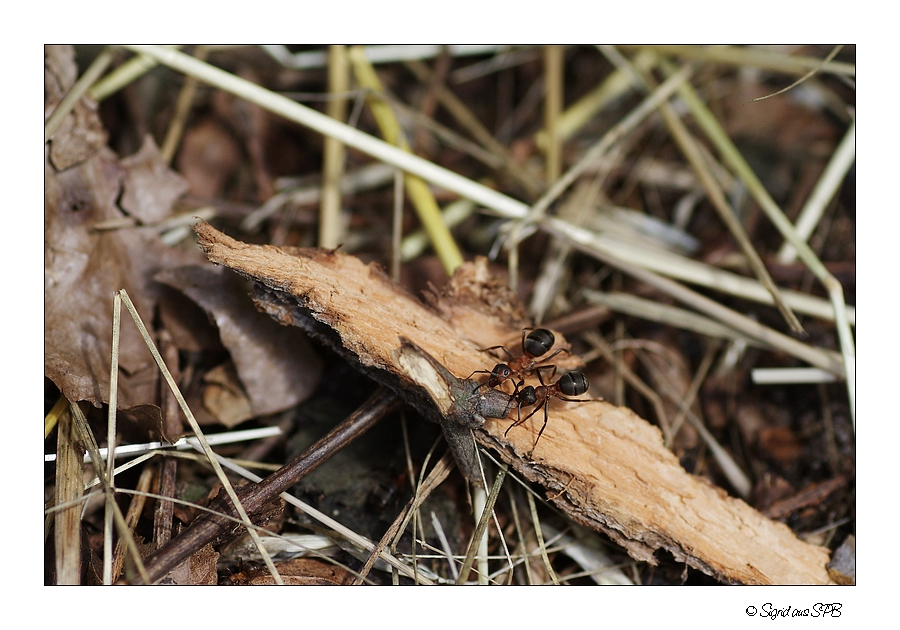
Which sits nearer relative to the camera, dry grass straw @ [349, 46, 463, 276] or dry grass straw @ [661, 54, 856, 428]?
dry grass straw @ [661, 54, 856, 428]

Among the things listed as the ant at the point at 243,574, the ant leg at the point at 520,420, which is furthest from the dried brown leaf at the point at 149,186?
the ant leg at the point at 520,420

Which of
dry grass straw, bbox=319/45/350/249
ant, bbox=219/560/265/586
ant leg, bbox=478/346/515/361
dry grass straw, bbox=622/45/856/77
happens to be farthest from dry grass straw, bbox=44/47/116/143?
dry grass straw, bbox=622/45/856/77

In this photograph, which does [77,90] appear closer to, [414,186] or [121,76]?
[121,76]

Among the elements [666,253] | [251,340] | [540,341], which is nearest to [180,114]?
[251,340]

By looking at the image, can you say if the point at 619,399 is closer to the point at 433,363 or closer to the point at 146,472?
the point at 433,363

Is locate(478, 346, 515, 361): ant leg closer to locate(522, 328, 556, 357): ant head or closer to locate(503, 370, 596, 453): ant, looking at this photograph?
locate(522, 328, 556, 357): ant head
